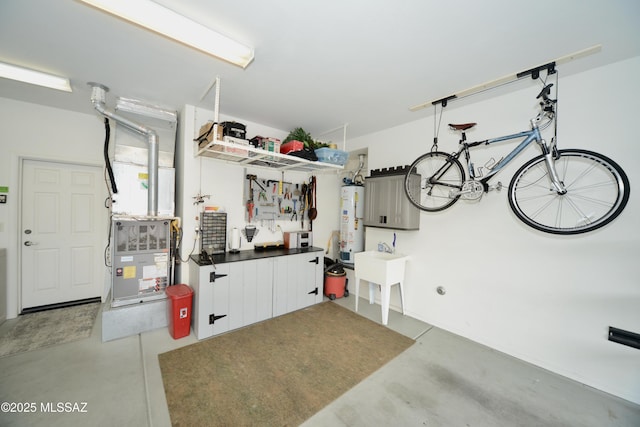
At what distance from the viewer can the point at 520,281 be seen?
8.38ft

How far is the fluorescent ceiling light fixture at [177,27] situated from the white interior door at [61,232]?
309cm

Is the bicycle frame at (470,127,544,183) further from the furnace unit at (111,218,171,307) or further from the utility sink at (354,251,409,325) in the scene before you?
the furnace unit at (111,218,171,307)

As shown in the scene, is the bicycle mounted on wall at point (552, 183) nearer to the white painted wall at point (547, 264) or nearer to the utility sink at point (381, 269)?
the white painted wall at point (547, 264)

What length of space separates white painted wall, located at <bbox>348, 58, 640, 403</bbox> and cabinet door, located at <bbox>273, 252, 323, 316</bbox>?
1.55 metres

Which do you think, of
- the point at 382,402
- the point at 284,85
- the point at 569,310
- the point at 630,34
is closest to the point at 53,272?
the point at 284,85

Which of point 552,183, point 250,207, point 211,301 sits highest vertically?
point 552,183

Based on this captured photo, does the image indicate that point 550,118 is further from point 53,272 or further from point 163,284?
point 53,272

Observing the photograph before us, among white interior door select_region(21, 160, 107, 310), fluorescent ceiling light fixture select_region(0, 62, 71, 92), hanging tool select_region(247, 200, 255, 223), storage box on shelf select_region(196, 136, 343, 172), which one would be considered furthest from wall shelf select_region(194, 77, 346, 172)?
white interior door select_region(21, 160, 107, 310)

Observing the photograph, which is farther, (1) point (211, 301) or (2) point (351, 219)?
(2) point (351, 219)

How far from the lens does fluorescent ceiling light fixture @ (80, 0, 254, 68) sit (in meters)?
1.50

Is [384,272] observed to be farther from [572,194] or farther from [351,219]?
[572,194]

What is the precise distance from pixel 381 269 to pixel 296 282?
4.28 feet

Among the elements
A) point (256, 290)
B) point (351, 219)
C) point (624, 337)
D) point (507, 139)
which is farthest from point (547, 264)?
point (256, 290)

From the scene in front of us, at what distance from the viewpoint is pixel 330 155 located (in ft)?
10.9
